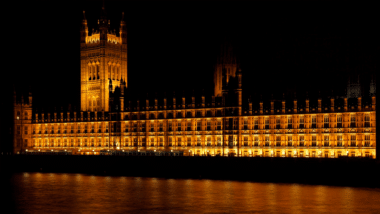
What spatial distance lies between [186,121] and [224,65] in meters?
12.6

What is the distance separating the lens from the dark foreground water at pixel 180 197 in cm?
5488

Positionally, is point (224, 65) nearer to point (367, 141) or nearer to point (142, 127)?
point (142, 127)

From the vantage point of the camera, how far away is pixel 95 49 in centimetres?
11512

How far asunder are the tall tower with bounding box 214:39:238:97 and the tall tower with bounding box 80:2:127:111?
21060 mm

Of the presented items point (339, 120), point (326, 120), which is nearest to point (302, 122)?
point (326, 120)

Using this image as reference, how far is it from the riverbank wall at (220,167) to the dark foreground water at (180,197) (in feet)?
14.5

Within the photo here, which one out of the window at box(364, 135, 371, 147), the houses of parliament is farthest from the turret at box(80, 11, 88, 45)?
the window at box(364, 135, 371, 147)

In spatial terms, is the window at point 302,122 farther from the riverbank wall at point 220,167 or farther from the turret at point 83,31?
the turret at point 83,31

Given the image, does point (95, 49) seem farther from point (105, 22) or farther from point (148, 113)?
point (148, 113)

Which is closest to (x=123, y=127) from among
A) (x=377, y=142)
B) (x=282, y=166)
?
(x=282, y=166)

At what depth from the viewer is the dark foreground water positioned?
5488 centimetres

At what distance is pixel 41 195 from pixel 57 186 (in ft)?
29.5

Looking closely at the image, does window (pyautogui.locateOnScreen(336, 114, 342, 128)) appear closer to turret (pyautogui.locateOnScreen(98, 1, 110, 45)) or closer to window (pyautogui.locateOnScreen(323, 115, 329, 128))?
window (pyautogui.locateOnScreen(323, 115, 329, 128))

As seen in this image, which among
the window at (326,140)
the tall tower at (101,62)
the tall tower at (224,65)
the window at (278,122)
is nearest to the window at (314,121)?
the window at (326,140)
